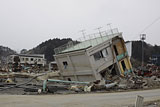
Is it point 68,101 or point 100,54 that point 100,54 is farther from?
point 68,101

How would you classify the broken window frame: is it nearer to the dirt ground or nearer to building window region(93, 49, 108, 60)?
building window region(93, 49, 108, 60)

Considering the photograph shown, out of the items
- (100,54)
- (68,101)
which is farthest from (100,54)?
(68,101)

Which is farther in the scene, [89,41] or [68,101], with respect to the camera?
[89,41]

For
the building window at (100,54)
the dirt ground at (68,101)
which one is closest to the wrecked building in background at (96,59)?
the building window at (100,54)

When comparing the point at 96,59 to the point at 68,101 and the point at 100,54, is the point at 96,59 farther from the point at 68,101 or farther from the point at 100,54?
the point at 68,101

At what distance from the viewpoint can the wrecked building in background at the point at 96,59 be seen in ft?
83.5

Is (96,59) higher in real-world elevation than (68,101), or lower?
higher

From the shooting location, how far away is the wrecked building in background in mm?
25438

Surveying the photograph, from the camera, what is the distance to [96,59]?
26.0 meters

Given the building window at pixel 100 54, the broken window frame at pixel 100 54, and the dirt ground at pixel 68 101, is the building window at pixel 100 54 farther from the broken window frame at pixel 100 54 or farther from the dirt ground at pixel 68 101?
the dirt ground at pixel 68 101


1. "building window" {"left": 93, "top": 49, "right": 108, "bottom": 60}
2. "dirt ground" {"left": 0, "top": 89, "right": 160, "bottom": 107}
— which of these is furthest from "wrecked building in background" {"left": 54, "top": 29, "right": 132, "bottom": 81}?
"dirt ground" {"left": 0, "top": 89, "right": 160, "bottom": 107}

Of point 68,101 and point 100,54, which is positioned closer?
point 68,101

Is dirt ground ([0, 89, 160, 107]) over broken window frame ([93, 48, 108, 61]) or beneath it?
beneath

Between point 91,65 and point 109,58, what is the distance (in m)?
4.32
